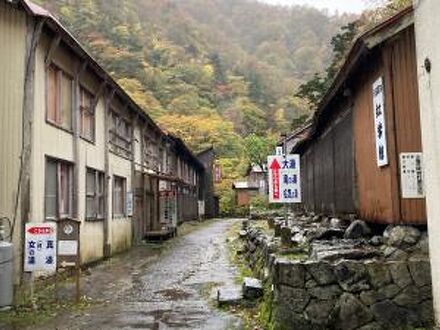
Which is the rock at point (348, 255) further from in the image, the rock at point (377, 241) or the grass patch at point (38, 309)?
the grass patch at point (38, 309)

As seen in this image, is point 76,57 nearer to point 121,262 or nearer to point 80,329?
point 121,262

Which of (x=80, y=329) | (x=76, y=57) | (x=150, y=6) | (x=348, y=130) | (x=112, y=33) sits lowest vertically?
(x=80, y=329)

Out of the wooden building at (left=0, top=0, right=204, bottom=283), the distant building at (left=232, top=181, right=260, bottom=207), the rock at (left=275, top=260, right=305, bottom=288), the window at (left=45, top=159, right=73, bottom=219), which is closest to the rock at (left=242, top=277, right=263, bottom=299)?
the rock at (left=275, top=260, right=305, bottom=288)

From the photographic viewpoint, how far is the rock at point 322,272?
908 centimetres

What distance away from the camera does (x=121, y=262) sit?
2083 centimetres

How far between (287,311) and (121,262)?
1261cm

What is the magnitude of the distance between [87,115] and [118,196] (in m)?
5.84

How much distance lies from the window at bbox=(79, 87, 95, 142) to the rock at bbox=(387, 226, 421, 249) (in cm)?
1239

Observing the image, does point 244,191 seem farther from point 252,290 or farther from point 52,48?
→ point 252,290

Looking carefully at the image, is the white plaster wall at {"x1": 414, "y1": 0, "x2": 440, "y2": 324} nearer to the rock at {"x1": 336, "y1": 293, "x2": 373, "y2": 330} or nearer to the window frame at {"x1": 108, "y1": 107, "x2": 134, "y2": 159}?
the rock at {"x1": 336, "y1": 293, "x2": 373, "y2": 330}

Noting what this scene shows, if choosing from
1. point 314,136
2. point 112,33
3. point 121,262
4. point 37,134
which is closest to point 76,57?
point 37,134

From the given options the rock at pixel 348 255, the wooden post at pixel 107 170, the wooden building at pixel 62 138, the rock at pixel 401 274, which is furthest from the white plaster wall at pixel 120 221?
A: the rock at pixel 401 274

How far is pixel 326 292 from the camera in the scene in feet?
29.8

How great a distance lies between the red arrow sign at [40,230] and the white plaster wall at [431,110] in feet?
26.0
